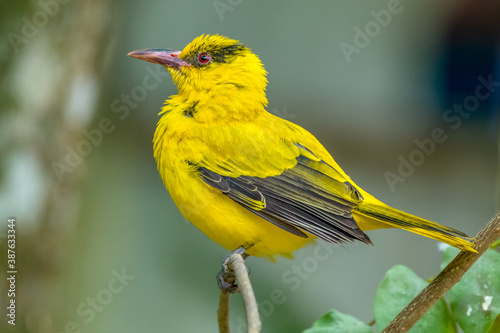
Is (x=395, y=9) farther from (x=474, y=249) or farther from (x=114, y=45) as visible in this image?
(x=474, y=249)

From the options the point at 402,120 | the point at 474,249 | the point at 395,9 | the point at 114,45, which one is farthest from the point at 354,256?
the point at 474,249

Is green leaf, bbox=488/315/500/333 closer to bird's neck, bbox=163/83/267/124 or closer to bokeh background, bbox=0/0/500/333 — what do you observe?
bird's neck, bbox=163/83/267/124

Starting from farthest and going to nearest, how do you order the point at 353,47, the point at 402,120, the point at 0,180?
the point at 402,120, the point at 353,47, the point at 0,180

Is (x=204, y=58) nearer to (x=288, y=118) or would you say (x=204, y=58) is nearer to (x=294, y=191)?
(x=294, y=191)

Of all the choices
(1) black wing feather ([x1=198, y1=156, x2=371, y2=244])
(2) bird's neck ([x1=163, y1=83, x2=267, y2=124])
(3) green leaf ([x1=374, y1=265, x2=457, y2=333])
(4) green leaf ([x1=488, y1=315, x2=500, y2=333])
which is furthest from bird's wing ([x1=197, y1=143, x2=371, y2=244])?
(4) green leaf ([x1=488, y1=315, x2=500, y2=333])

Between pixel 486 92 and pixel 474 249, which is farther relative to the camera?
pixel 486 92

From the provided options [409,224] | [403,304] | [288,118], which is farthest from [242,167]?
[288,118]
